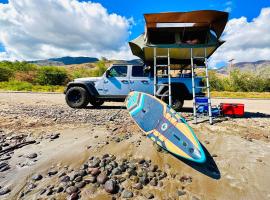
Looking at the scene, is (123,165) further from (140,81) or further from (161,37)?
(140,81)

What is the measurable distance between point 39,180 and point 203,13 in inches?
244

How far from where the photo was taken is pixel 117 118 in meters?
7.61

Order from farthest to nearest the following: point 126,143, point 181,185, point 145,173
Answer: point 126,143 < point 145,173 < point 181,185

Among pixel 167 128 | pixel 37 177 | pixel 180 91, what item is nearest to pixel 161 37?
pixel 180 91

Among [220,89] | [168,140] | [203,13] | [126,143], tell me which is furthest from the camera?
[220,89]

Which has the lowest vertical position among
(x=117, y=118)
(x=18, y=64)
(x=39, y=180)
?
(x=39, y=180)

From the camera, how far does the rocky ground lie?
3.51 metres

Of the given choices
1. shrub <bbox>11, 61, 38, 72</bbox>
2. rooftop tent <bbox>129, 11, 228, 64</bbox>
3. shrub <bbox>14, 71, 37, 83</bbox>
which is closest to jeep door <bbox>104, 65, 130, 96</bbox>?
rooftop tent <bbox>129, 11, 228, 64</bbox>

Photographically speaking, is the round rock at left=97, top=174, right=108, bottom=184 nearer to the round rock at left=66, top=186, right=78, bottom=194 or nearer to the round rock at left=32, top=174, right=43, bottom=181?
the round rock at left=66, top=186, right=78, bottom=194

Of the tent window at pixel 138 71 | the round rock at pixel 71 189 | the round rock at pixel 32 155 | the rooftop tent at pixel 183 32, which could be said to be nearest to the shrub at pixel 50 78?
the tent window at pixel 138 71

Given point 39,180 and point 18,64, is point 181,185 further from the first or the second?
point 18,64

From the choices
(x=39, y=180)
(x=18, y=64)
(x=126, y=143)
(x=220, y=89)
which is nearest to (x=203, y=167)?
(x=126, y=143)

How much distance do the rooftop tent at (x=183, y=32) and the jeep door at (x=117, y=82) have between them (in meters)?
1.46

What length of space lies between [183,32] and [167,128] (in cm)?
401
